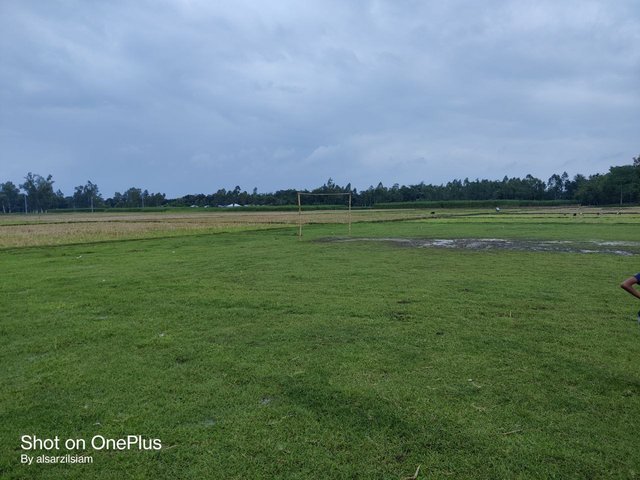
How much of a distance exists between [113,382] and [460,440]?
3.51 meters

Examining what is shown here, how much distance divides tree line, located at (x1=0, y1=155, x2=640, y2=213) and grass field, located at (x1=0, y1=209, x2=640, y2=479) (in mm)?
97717

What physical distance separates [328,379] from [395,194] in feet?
420

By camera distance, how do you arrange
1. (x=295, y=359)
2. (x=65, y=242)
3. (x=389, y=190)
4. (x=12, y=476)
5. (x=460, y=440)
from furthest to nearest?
(x=389, y=190), (x=65, y=242), (x=295, y=359), (x=460, y=440), (x=12, y=476)

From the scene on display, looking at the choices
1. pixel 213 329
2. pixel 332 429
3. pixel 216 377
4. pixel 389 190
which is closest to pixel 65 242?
pixel 213 329

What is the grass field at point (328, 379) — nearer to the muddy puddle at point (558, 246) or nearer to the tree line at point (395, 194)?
the muddy puddle at point (558, 246)

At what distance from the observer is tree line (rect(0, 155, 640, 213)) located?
11031cm

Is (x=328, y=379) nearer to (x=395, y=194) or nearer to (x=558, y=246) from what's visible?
(x=558, y=246)

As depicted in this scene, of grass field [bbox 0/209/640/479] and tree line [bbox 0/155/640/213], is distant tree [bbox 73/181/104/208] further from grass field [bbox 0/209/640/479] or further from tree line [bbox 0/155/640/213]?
grass field [bbox 0/209/640/479]

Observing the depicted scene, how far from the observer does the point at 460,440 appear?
341cm

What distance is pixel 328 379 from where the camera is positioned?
452 centimetres

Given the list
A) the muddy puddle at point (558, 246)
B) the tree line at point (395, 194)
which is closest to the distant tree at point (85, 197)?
the tree line at point (395, 194)

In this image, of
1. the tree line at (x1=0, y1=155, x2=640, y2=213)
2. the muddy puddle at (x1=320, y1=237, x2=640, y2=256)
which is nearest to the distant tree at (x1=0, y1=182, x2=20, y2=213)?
the tree line at (x1=0, y1=155, x2=640, y2=213)

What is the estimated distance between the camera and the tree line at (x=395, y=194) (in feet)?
362

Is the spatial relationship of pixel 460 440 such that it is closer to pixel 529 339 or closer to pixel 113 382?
pixel 529 339
